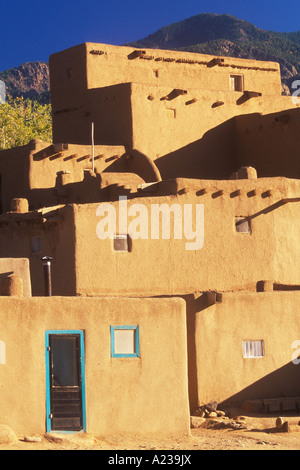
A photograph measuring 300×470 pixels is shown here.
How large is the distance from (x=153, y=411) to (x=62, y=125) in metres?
14.6

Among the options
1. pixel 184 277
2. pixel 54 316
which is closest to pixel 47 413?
pixel 54 316

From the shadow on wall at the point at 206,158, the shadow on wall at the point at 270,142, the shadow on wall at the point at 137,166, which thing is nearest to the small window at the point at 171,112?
the shadow on wall at the point at 206,158

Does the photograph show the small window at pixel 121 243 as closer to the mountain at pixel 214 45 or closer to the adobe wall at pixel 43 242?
the adobe wall at pixel 43 242

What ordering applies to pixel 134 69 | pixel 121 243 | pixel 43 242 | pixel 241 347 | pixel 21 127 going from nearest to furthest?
pixel 241 347 < pixel 121 243 < pixel 43 242 < pixel 134 69 < pixel 21 127

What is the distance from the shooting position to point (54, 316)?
15758mm

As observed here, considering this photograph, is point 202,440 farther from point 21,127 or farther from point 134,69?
point 21,127

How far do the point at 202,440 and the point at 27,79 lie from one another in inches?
4430

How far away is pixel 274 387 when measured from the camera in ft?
64.1

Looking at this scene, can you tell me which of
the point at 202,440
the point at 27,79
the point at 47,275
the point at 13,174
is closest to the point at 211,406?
the point at 202,440

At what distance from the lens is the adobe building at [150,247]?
15930mm

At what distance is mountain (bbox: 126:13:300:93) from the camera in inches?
4144
